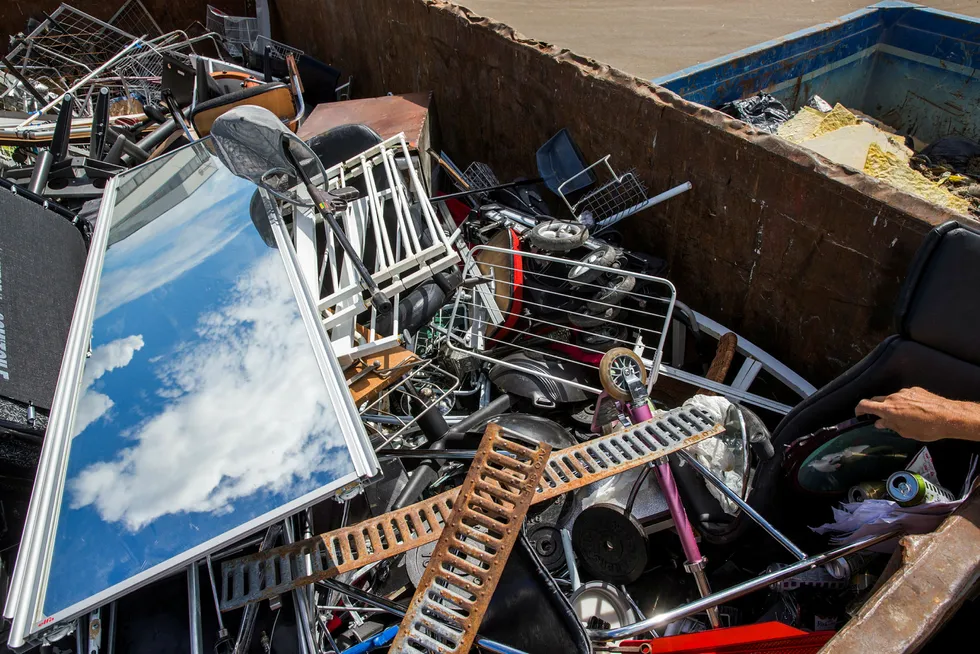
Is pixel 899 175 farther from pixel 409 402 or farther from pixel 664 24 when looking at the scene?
pixel 664 24

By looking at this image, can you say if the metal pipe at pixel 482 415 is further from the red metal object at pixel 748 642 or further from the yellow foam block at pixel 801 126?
the yellow foam block at pixel 801 126

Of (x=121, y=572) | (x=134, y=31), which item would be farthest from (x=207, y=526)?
(x=134, y=31)

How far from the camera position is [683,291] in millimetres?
3332

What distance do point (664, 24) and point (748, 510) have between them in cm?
580

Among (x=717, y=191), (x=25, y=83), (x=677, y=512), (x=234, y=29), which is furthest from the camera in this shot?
(x=234, y=29)

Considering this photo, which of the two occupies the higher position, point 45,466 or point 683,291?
point 45,466

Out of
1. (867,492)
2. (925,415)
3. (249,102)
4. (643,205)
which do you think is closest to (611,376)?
(867,492)

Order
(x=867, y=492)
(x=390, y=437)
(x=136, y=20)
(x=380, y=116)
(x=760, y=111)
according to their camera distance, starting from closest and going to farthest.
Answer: (x=867, y=492)
(x=390, y=437)
(x=760, y=111)
(x=380, y=116)
(x=136, y=20)

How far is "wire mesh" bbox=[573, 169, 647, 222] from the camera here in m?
3.28

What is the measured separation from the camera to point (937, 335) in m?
1.67

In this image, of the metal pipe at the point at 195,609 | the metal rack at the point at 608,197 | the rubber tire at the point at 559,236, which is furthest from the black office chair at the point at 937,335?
the metal pipe at the point at 195,609

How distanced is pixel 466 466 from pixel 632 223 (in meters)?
1.76

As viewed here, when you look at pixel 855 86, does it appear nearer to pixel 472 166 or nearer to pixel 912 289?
pixel 472 166

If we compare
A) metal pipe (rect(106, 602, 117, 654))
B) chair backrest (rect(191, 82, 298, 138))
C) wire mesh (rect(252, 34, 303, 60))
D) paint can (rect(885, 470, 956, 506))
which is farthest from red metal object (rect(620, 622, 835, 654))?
wire mesh (rect(252, 34, 303, 60))
